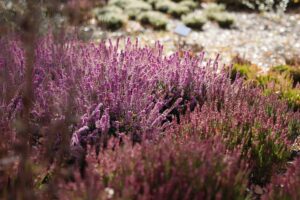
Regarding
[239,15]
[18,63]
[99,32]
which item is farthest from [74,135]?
[239,15]

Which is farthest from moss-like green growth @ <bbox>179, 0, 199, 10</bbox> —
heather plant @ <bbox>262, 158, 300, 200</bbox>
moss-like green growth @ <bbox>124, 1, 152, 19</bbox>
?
heather plant @ <bbox>262, 158, 300, 200</bbox>

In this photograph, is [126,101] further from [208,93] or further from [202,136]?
[208,93]

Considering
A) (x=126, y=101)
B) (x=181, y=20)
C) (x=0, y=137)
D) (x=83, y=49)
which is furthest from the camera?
(x=181, y=20)

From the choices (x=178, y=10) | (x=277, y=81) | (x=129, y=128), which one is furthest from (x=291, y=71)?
(x=178, y=10)

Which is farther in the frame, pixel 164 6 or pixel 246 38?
pixel 164 6

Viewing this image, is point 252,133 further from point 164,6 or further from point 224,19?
point 164,6

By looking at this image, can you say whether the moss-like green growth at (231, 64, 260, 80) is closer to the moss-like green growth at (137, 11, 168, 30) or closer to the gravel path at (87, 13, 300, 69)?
the gravel path at (87, 13, 300, 69)

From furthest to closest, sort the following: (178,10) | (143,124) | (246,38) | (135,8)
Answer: (178,10) → (135,8) → (246,38) → (143,124)

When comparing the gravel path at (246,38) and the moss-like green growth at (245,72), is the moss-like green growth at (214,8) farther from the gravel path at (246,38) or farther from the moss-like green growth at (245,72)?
the moss-like green growth at (245,72)
